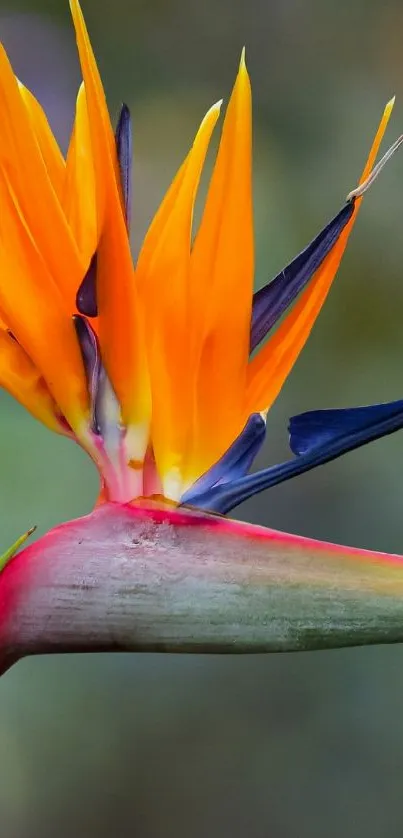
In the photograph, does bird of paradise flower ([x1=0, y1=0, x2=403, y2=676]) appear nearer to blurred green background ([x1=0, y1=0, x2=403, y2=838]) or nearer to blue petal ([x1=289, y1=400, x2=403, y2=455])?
blue petal ([x1=289, y1=400, x2=403, y2=455])

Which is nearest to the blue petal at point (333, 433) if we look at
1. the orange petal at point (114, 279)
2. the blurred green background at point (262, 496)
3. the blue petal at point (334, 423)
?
the blue petal at point (334, 423)

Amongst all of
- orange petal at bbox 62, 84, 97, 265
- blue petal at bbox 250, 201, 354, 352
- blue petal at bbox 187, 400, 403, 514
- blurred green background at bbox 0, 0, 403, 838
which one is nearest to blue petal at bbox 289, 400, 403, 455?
blue petal at bbox 187, 400, 403, 514

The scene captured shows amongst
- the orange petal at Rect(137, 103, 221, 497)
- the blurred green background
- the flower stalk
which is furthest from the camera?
the blurred green background

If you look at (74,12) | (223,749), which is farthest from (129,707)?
(74,12)

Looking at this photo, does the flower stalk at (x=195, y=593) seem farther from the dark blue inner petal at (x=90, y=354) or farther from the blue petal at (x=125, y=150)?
the blue petal at (x=125, y=150)

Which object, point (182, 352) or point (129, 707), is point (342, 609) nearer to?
point (182, 352)

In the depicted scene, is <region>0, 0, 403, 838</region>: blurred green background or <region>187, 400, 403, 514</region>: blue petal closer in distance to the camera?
<region>187, 400, 403, 514</region>: blue petal
